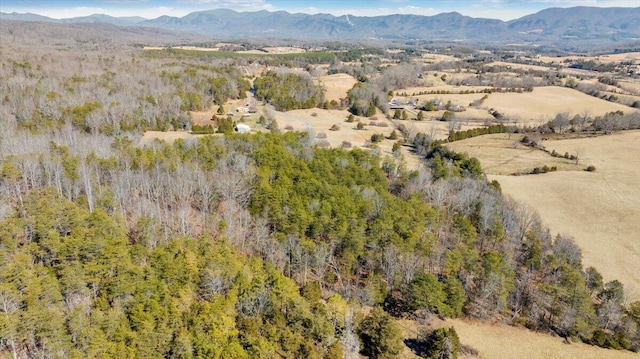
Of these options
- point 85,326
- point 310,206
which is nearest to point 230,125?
point 310,206

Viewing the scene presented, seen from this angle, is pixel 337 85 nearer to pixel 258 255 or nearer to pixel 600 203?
pixel 600 203

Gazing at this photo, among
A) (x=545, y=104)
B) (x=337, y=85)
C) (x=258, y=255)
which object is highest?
(x=337, y=85)

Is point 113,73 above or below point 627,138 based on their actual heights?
above

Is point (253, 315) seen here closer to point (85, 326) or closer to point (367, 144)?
point (85, 326)

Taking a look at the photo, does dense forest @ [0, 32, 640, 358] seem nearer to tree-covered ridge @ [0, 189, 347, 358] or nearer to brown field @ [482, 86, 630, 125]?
tree-covered ridge @ [0, 189, 347, 358]

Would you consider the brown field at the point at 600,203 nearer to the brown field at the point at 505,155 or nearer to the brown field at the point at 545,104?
the brown field at the point at 505,155

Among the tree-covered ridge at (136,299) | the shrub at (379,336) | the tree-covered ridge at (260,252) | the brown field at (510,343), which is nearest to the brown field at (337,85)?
the tree-covered ridge at (260,252)

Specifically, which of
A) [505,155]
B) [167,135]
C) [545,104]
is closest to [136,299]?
[167,135]

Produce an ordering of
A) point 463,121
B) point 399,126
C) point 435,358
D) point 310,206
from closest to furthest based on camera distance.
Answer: point 435,358 → point 310,206 → point 399,126 → point 463,121
